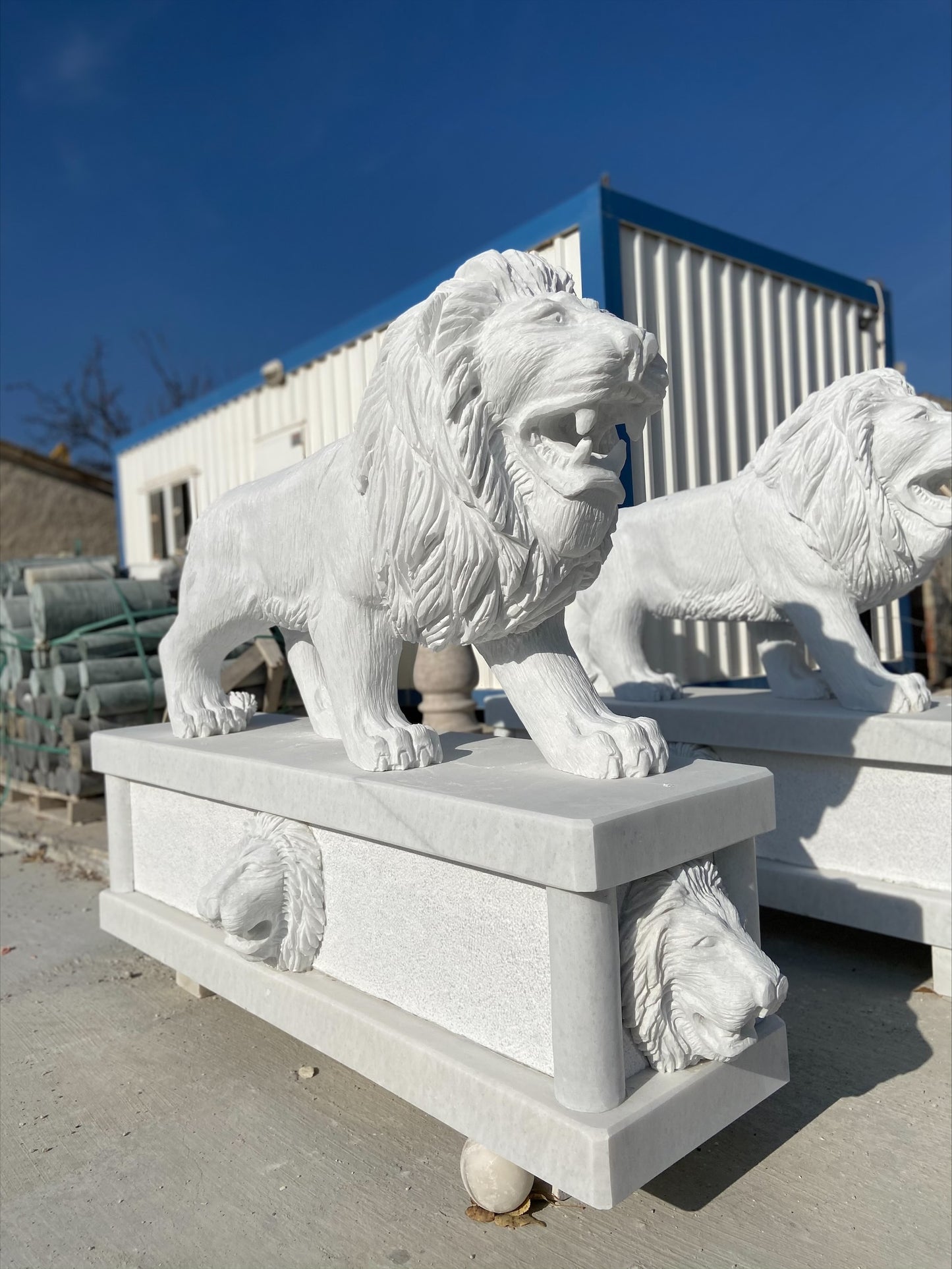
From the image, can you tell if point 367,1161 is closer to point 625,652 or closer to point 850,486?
point 625,652

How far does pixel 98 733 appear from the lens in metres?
2.57

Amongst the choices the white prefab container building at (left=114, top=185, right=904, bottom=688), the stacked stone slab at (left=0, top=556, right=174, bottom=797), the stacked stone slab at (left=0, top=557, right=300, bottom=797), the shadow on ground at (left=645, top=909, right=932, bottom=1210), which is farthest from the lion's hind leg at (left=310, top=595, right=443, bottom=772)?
the stacked stone slab at (left=0, top=556, right=174, bottom=797)

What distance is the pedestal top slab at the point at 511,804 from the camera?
128cm

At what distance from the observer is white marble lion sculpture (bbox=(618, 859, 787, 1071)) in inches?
52.4

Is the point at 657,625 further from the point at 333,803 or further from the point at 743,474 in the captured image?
the point at 333,803

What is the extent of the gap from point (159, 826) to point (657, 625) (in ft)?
8.31

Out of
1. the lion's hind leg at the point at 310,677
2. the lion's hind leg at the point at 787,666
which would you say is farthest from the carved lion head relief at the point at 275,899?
the lion's hind leg at the point at 787,666

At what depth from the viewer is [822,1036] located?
6.53 ft

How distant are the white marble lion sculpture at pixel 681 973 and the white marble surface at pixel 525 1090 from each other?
58 mm

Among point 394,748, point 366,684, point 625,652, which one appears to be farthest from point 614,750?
point 625,652

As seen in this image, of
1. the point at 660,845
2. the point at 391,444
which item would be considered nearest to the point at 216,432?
the point at 391,444

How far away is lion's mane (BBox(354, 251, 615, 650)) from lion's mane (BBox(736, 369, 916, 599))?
3.42 ft

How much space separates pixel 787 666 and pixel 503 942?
1712 millimetres

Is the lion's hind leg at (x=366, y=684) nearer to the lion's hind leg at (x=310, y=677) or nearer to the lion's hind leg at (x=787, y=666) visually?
the lion's hind leg at (x=310, y=677)
